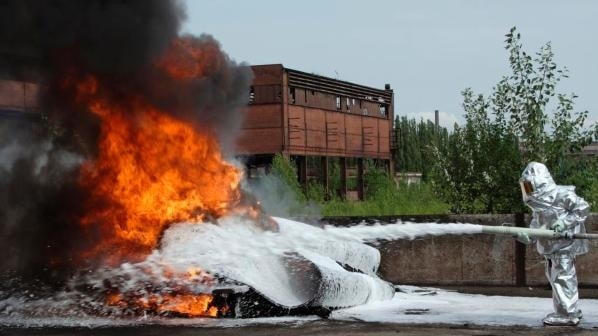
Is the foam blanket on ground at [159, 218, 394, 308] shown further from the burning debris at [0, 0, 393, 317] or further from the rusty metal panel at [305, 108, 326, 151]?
the rusty metal panel at [305, 108, 326, 151]

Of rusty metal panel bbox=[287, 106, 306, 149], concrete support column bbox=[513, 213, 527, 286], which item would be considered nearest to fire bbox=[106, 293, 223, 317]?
concrete support column bbox=[513, 213, 527, 286]

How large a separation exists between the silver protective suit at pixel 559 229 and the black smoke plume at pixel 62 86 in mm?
4512

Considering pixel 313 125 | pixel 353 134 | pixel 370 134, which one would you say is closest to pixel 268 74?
pixel 313 125

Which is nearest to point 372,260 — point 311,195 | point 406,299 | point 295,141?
point 406,299

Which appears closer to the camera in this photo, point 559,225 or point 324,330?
point 324,330

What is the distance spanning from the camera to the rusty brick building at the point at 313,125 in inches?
1227

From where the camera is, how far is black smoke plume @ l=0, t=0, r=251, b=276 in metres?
10.4

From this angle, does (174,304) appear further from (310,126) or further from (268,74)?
(310,126)

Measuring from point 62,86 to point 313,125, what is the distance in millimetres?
22298

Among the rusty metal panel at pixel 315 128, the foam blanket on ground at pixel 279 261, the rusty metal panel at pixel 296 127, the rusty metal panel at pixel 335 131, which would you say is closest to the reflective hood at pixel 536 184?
the foam blanket on ground at pixel 279 261

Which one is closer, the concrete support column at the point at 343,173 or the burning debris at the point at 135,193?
the burning debris at the point at 135,193

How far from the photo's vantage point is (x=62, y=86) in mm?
10844

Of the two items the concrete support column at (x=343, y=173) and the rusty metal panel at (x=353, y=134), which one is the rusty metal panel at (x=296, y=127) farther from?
the rusty metal panel at (x=353, y=134)

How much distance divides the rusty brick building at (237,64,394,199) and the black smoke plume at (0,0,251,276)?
18.1 m
